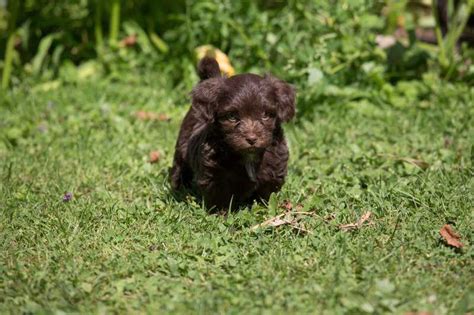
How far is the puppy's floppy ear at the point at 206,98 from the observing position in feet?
14.3

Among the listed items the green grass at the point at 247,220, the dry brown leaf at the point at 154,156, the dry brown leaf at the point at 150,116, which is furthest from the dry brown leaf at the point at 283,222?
the dry brown leaf at the point at 150,116

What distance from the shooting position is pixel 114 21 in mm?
8078

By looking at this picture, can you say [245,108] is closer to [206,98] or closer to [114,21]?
[206,98]

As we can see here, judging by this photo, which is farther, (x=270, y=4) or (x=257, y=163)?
(x=270, y=4)

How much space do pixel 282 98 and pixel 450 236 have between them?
134 centimetres

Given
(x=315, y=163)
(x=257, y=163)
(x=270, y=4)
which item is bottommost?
(x=315, y=163)

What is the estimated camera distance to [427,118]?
21.1 feet

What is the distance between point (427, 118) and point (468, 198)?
2018 mm

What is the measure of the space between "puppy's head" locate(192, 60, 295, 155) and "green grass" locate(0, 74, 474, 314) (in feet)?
1.77

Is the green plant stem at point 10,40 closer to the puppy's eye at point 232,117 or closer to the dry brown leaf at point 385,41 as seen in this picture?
the dry brown leaf at point 385,41

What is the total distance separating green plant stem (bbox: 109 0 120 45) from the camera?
8008 mm

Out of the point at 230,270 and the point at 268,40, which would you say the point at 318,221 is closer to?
the point at 230,270

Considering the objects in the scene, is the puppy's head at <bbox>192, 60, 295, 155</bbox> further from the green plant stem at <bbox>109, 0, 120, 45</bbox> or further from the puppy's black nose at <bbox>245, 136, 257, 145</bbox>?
the green plant stem at <bbox>109, 0, 120, 45</bbox>

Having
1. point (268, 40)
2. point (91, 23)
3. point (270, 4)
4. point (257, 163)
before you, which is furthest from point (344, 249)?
point (91, 23)
